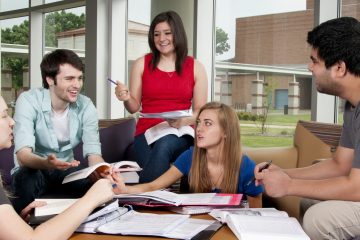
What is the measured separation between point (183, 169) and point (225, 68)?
7.28 ft

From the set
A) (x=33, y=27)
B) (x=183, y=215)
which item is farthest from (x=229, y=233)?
(x=33, y=27)

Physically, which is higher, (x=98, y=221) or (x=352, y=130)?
(x=352, y=130)

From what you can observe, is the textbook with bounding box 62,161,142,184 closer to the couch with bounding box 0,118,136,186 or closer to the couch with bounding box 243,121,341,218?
the couch with bounding box 243,121,341,218

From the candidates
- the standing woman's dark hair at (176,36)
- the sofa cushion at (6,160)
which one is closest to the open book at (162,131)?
the standing woman's dark hair at (176,36)

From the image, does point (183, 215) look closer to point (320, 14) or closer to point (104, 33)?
point (320, 14)

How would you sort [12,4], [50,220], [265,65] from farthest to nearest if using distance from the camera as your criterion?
1. [12,4]
2. [265,65]
3. [50,220]

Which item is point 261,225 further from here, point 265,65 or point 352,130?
point 265,65

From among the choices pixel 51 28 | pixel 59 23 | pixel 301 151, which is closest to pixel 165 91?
pixel 301 151

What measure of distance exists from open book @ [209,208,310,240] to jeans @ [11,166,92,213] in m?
1.01

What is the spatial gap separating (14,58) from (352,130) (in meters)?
6.13


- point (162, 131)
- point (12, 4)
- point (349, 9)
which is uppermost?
point (12, 4)

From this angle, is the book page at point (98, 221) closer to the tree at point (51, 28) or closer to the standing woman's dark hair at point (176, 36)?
the standing woman's dark hair at point (176, 36)

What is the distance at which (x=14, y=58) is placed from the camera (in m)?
7.07

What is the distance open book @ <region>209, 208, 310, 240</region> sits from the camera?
4.31 ft
